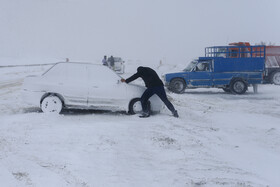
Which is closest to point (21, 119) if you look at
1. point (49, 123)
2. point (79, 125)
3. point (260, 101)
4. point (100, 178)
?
point (49, 123)

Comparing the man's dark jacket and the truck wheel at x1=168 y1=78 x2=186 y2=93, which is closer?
the man's dark jacket

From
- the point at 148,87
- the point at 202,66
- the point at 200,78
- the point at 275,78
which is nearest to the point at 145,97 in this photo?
the point at 148,87

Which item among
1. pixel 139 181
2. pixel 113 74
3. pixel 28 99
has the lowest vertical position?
pixel 139 181

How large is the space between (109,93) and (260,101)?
7.95 metres

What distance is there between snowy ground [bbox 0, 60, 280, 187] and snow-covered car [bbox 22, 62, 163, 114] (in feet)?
1.27

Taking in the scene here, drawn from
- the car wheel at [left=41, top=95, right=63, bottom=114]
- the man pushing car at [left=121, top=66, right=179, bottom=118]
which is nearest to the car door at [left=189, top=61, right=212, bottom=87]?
the man pushing car at [left=121, top=66, right=179, bottom=118]

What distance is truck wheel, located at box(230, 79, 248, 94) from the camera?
1865cm

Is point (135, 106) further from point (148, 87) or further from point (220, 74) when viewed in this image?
point (220, 74)

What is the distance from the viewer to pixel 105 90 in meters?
10.6

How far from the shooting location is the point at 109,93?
34.9 feet

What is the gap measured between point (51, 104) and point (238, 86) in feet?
37.3

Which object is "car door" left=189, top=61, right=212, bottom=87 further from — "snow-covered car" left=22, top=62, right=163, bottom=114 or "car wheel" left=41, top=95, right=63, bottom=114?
"car wheel" left=41, top=95, right=63, bottom=114

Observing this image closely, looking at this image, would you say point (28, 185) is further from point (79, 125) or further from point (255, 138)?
point (255, 138)

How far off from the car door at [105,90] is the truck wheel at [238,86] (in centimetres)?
944
